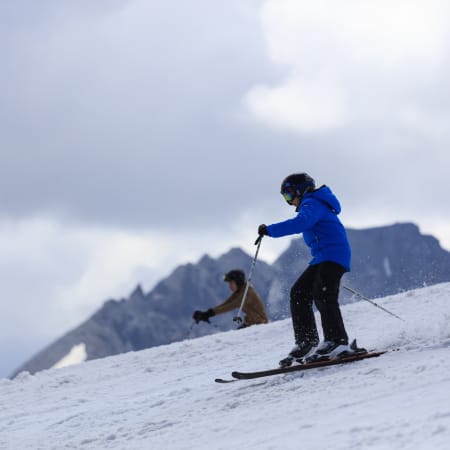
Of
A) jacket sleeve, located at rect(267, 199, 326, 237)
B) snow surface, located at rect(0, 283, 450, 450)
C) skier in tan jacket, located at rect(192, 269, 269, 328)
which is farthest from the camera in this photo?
skier in tan jacket, located at rect(192, 269, 269, 328)

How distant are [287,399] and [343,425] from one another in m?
1.33

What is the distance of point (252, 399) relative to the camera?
619cm

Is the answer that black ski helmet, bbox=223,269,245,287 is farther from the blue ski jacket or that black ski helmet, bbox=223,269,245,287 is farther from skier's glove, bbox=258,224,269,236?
skier's glove, bbox=258,224,269,236

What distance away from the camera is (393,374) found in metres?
5.67

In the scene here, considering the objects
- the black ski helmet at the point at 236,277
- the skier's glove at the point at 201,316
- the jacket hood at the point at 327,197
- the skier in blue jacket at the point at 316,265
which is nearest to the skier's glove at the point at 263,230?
the skier in blue jacket at the point at 316,265

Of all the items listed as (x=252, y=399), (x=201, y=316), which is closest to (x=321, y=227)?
(x=252, y=399)

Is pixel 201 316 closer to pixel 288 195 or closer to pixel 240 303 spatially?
pixel 240 303

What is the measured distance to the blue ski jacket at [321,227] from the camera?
6.77 m

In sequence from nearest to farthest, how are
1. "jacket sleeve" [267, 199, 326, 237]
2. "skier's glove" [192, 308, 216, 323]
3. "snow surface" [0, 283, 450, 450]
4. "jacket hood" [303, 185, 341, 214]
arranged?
"snow surface" [0, 283, 450, 450], "jacket sleeve" [267, 199, 326, 237], "jacket hood" [303, 185, 341, 214], "skier's glove" [192, 308, 216, 323]

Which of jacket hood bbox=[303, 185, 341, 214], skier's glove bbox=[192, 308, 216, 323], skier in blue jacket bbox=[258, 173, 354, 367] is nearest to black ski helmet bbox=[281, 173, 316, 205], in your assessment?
skier in blue jacket bbox=[258, 173, 354, 367]

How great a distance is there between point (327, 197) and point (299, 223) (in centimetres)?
45

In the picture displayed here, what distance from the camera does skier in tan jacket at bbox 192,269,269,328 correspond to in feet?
43.4

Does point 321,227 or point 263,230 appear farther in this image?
point 321,227

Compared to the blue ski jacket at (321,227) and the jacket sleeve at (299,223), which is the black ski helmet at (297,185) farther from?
the jacket sleeve at (299,223)
